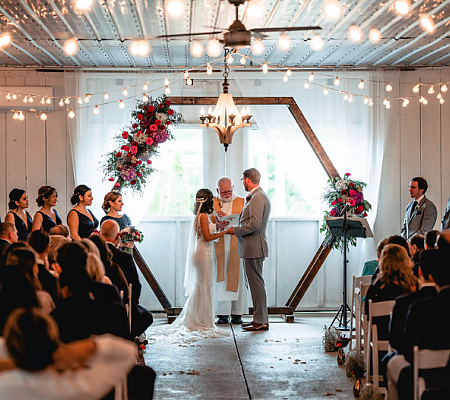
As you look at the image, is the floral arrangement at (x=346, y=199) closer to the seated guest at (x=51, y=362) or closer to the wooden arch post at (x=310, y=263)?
the wooden arch post at (x=310, y=263)

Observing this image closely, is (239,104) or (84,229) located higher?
(239,104)

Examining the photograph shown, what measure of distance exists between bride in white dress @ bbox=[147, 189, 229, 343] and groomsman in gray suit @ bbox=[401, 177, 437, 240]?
2.40 metres

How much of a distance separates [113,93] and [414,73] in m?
4.49

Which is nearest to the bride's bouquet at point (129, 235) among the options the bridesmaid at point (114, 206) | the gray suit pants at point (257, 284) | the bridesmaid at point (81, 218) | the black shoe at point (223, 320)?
the bridesmaid at point (114, 206)

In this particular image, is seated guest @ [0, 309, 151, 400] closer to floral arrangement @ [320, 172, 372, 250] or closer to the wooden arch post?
the wooden arch post

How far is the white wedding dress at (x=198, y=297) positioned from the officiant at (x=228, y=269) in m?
0.31

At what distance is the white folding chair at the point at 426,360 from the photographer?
301 centimetres

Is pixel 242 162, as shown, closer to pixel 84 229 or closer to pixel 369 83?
pixel 369 83

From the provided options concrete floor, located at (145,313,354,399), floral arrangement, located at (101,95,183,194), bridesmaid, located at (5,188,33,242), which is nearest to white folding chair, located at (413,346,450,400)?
concrete floor, located at (145,313,354,399)

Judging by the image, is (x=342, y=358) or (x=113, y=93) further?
(x=113, y=93)

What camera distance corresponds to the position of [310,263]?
862 centimetres

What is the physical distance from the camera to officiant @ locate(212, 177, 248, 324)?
7.91m

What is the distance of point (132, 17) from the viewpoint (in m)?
6.13

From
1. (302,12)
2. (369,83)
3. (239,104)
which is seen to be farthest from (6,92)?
Answer: (369,83)
